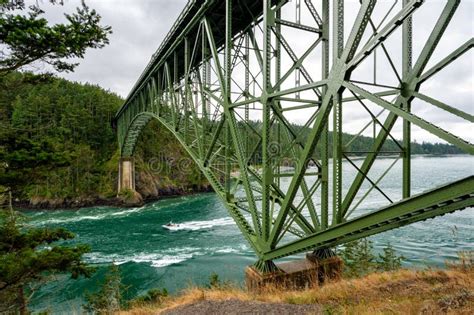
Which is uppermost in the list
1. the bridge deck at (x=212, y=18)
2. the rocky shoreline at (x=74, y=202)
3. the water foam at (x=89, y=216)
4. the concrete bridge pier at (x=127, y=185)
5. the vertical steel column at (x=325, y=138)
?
the bridge deck at (x=212, y=18)

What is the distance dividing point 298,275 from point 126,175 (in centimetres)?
3849

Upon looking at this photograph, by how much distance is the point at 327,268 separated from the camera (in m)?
6.35

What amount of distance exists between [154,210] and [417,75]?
32886 millimetres

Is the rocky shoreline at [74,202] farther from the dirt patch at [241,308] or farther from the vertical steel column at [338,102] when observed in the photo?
the vertical steel column at [338,102]

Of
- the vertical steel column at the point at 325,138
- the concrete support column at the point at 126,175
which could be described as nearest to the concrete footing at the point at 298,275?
the vertical steel column at the point at 325,138

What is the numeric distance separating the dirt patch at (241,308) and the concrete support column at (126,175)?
1456 inches

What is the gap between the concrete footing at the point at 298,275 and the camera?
228 inches

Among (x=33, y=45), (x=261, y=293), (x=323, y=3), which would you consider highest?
(x=323, y=3)

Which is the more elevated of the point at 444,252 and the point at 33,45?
the point at 33,45

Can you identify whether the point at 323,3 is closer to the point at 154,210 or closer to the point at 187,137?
the point at 187,137

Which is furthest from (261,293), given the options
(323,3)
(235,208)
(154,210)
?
(154,210)

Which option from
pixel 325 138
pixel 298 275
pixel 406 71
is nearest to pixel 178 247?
pixel 298 275

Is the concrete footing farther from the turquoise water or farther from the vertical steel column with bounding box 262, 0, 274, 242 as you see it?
the turquoise water

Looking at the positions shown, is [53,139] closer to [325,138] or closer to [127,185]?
[325,138]
